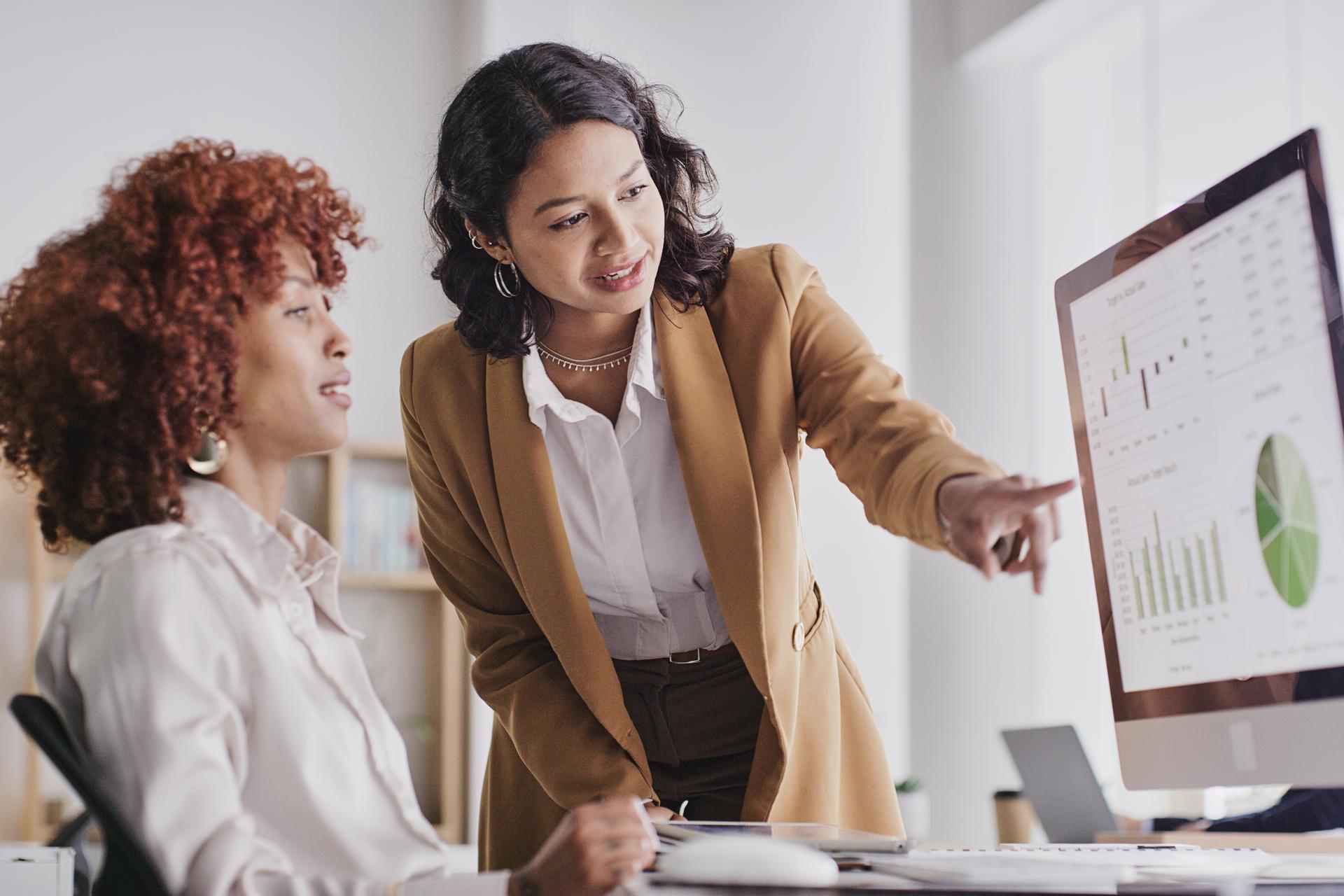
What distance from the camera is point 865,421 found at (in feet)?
4.42

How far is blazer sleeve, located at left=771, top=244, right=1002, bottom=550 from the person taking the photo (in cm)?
115

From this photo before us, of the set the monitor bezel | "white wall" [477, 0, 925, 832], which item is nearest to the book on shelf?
"white wall" [477, 0, 925, 832]

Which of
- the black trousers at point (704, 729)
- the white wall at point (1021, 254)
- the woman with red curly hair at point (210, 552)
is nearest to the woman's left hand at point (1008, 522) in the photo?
the woman with red curly hair at point (210, 552)

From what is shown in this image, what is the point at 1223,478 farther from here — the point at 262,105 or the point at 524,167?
the point at 262,105

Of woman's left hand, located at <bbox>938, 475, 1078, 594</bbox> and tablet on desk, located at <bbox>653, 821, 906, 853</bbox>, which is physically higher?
woman's left hand, located at <bbox>938, 475, 1078, 594</bbox>

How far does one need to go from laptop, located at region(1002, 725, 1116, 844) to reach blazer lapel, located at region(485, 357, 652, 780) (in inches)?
29.1

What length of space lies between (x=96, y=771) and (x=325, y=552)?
32cm

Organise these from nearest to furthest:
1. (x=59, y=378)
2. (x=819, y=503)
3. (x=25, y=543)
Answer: (x=59, y=378), (x=25, y=543), (x=819, y=503)

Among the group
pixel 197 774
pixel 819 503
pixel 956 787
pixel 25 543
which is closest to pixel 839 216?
pixel 819 503

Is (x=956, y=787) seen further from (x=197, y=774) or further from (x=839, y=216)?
(x=197, y=774)

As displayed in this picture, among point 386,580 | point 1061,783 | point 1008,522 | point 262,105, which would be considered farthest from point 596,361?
point 262,105

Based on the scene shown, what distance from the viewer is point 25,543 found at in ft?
12.3

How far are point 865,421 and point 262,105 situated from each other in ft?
11.9

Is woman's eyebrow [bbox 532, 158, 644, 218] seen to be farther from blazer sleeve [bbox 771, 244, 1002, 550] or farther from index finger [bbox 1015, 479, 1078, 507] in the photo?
index finger [bbox 1015, 479, 1078, 507]
